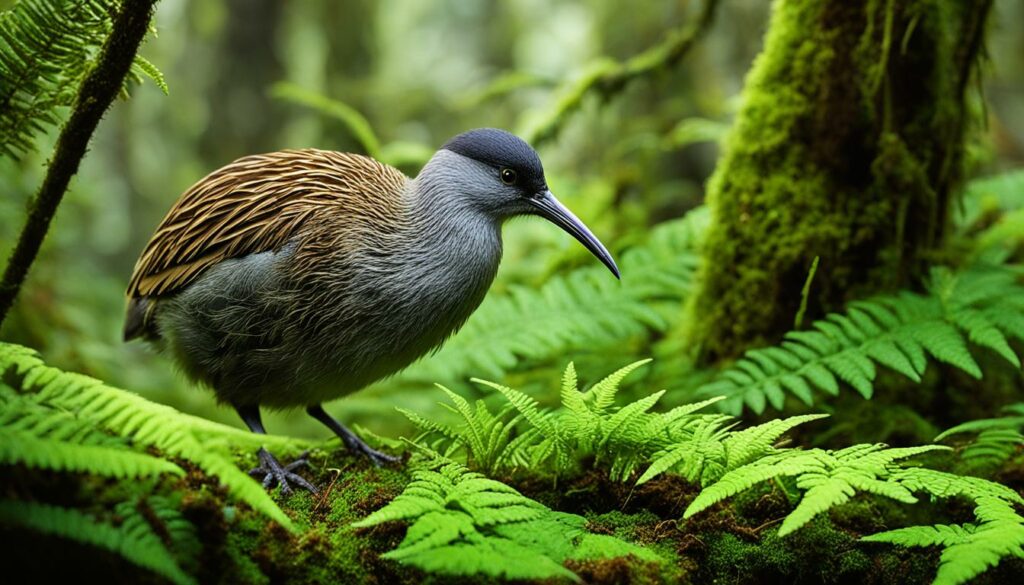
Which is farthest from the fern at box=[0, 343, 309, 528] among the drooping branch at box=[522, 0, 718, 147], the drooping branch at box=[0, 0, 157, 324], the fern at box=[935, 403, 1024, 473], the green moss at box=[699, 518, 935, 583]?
the drooping branch at box=[522, 0, 718, 147]

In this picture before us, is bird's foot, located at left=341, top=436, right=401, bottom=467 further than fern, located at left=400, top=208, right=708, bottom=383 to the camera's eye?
No

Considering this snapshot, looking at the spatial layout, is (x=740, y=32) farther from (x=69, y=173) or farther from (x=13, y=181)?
(x=69, y=173)

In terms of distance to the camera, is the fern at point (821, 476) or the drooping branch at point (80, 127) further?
the drooping branch at point (80, 127)

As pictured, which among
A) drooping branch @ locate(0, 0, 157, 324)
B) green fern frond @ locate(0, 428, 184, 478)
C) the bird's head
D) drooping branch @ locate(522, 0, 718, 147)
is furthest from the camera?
drooping branch @ locate(522, 0, 718, 147)

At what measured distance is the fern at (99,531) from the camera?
2.07 metres

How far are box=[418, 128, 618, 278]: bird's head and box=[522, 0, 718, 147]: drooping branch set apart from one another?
2.19 metres

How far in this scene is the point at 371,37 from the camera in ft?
33.5

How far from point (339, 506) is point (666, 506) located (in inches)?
47.5

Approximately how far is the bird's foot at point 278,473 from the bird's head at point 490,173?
1.36 m

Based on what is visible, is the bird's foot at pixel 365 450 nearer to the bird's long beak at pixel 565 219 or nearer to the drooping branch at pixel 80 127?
the bird's long beak at pixel 565 219

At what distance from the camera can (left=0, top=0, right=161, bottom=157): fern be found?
2762 millimetres

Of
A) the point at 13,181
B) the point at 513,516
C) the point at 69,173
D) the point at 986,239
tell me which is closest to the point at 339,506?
the point at 513,516

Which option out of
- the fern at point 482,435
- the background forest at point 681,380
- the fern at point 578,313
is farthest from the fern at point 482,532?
the fern at point 578,313

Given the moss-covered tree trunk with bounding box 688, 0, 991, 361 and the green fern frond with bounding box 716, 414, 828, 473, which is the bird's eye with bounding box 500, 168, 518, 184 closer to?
the moss-covered tree trunk with bounding box 688, 0, 991, 361
